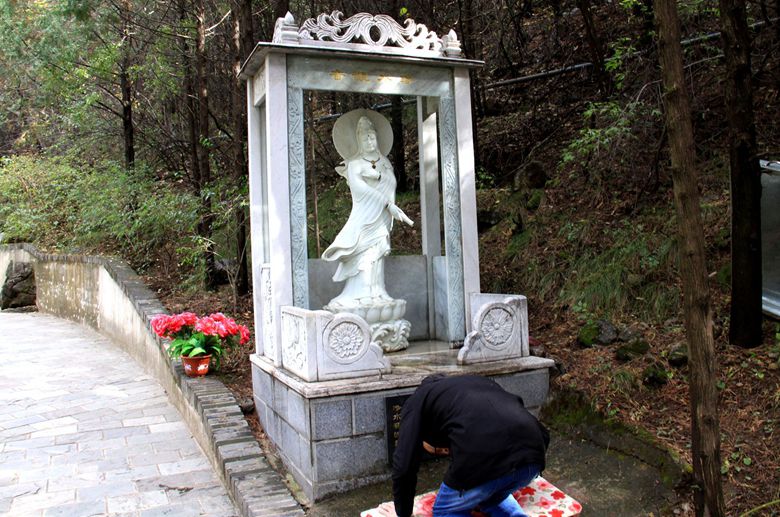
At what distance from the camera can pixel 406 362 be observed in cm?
513

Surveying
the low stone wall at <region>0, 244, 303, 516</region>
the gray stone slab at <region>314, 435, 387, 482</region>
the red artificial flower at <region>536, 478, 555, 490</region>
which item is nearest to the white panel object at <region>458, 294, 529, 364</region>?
the gray stone slab at <region>314, 435, 387, 482</region>

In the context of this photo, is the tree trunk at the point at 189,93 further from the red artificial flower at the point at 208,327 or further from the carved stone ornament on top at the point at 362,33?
the carved stone ornament on top at the point at 362,33

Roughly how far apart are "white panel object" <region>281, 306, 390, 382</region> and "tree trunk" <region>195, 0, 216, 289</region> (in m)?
5.38

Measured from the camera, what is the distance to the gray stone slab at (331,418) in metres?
4.19

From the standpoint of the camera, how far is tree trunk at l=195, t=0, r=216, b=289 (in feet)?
31.4

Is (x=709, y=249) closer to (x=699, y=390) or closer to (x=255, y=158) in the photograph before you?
(x=699, y=390)

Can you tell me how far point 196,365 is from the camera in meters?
6.59

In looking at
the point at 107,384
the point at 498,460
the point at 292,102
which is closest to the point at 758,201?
the point at 498,460

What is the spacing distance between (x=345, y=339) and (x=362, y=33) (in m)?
2.73

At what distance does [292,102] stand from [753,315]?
425cm

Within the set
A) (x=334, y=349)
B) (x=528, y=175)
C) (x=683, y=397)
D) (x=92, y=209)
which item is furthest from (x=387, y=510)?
(x=92, y=209)

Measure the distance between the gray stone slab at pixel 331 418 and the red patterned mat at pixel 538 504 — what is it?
Answer: 755mm

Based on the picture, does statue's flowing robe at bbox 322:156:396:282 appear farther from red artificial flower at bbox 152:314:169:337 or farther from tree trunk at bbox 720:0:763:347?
tree trunk at bbox 720:0:763:347

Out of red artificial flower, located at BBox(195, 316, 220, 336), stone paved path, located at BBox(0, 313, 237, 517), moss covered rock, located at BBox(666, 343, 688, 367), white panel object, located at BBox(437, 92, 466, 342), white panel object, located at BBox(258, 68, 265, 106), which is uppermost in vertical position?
white panel object, located at BBox(258, 68, 265, 106)
